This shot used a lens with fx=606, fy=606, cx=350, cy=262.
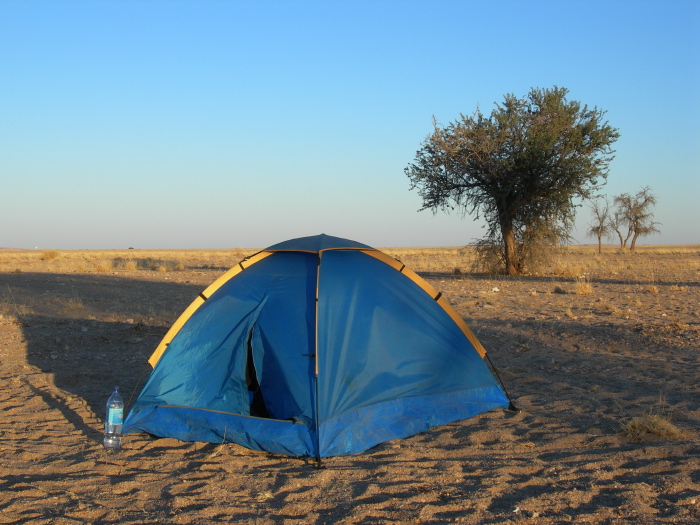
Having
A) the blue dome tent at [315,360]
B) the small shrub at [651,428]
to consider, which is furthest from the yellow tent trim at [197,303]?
the small shrub at [651,428]

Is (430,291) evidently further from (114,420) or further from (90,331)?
(90,331)

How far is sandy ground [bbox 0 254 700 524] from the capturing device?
14.3 ft

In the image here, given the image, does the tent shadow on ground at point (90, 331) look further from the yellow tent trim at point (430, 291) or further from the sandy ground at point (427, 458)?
the yellow tent trim at point (430, 291)

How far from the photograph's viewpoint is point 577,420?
21.0ft

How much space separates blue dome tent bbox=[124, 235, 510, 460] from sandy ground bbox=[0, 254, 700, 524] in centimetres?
21

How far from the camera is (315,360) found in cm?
585

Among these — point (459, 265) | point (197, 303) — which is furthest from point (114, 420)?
point (459, 265)

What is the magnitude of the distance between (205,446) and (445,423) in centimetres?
249

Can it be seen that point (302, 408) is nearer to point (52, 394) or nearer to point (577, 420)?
point (577, 420)

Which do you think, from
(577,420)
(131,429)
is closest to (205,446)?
(131,429)

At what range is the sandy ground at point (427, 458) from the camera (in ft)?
14.3

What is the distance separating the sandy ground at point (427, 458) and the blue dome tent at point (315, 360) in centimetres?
21

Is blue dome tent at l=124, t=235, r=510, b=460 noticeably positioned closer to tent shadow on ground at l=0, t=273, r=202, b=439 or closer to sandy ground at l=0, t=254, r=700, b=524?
sandy ground at l=0, t=254, r=700, b=524

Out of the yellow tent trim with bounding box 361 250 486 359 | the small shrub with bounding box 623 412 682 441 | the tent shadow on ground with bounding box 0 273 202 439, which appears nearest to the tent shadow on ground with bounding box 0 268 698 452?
the tent shadow on ground with bounding box 0 273 202 439
